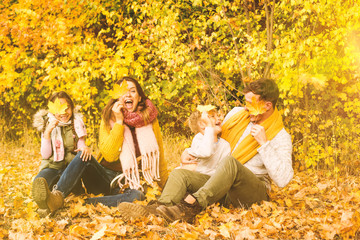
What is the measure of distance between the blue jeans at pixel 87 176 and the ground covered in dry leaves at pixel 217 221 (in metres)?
0.17

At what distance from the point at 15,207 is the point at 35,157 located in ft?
12.8

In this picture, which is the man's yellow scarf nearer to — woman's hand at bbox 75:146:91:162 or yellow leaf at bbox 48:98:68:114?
woman's hand at bbox 75:146:91:162

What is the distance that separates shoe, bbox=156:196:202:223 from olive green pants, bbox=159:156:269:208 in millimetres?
65

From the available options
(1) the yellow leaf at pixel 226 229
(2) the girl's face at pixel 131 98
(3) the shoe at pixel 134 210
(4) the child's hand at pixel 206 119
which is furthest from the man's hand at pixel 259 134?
(2) the girl's face at pixel 131 98

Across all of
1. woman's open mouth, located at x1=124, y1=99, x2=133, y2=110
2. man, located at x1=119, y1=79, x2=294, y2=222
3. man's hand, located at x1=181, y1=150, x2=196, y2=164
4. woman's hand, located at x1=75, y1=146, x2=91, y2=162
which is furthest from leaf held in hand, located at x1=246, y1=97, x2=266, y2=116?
woman's hand, located at x1=75, y1=146, x2=91, y2=162

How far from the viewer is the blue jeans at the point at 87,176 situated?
3.39 meters

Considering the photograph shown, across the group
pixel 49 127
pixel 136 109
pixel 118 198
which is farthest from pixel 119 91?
pixel 118 198

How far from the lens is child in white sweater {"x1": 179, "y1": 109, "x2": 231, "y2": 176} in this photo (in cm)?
312

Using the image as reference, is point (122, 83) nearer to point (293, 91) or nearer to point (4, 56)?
point (293, 91)

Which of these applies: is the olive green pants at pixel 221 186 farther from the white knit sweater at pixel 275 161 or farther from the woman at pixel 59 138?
the woman at pixel 59 138

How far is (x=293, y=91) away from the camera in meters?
4.82

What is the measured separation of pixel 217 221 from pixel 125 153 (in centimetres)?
120

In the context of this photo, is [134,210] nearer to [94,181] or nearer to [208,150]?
[208,150]

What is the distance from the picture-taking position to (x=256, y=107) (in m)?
3.21
